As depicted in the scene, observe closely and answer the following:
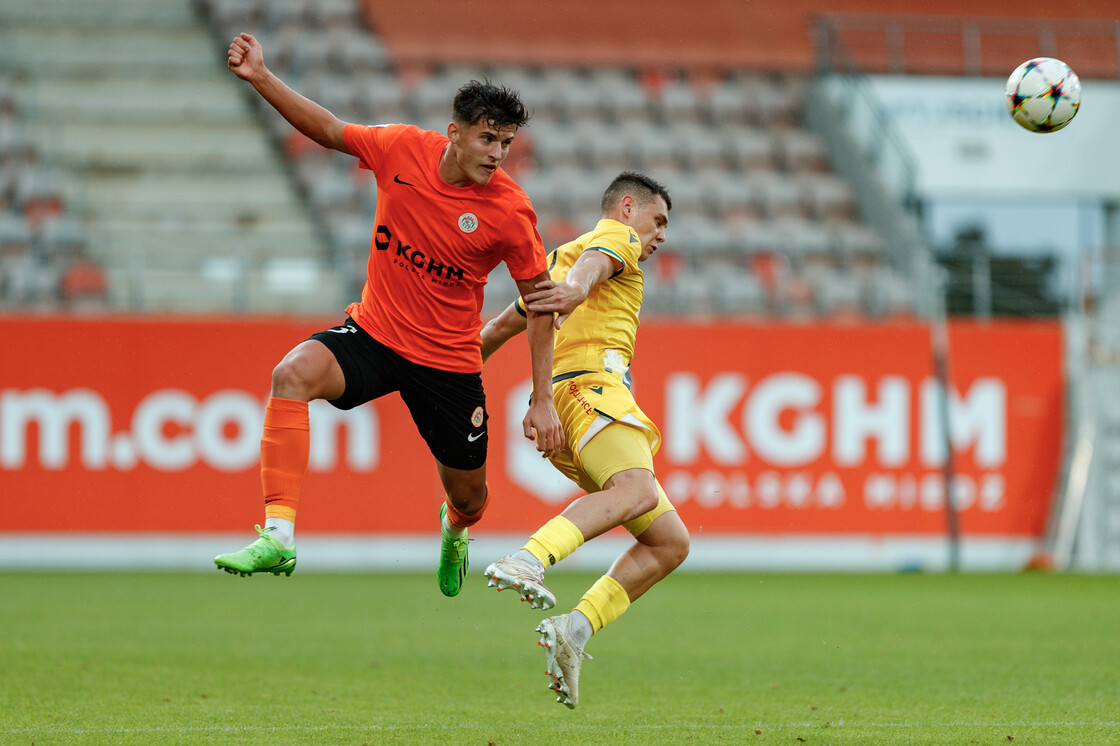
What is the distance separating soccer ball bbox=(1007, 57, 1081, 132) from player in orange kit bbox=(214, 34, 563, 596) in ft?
9.47

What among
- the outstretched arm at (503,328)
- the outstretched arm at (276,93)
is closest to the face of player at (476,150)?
the outstretched arm at (276,93)

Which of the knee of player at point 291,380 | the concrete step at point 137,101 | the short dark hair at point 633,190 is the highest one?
the concrete step at point 137,101

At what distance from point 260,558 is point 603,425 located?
1.49 m

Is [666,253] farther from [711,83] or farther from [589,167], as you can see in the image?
[711,83]

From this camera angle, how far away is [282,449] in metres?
5.66

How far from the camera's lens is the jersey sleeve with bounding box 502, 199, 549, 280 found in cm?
568

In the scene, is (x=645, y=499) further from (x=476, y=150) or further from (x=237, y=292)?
(x=237, y=292)

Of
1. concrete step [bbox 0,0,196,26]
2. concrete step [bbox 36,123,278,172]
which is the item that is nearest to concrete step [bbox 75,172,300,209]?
concrete step [bbox 36,123,278,172]

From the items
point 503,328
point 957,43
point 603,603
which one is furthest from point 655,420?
point 957,43

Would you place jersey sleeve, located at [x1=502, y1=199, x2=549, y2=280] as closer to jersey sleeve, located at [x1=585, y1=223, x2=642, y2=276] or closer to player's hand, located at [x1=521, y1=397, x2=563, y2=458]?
jersey sleeve, located at [x1=585, y1=223, x2=642, y2=276]

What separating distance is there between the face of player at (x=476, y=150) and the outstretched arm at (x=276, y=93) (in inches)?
19.9

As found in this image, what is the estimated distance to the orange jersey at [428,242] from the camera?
18.9 ft

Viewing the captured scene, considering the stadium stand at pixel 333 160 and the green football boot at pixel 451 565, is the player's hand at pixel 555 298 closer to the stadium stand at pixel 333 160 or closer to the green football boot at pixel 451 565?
the green football boot at pixel 451 565

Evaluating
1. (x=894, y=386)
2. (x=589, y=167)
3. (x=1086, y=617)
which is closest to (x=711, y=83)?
(x=589, y=167)
